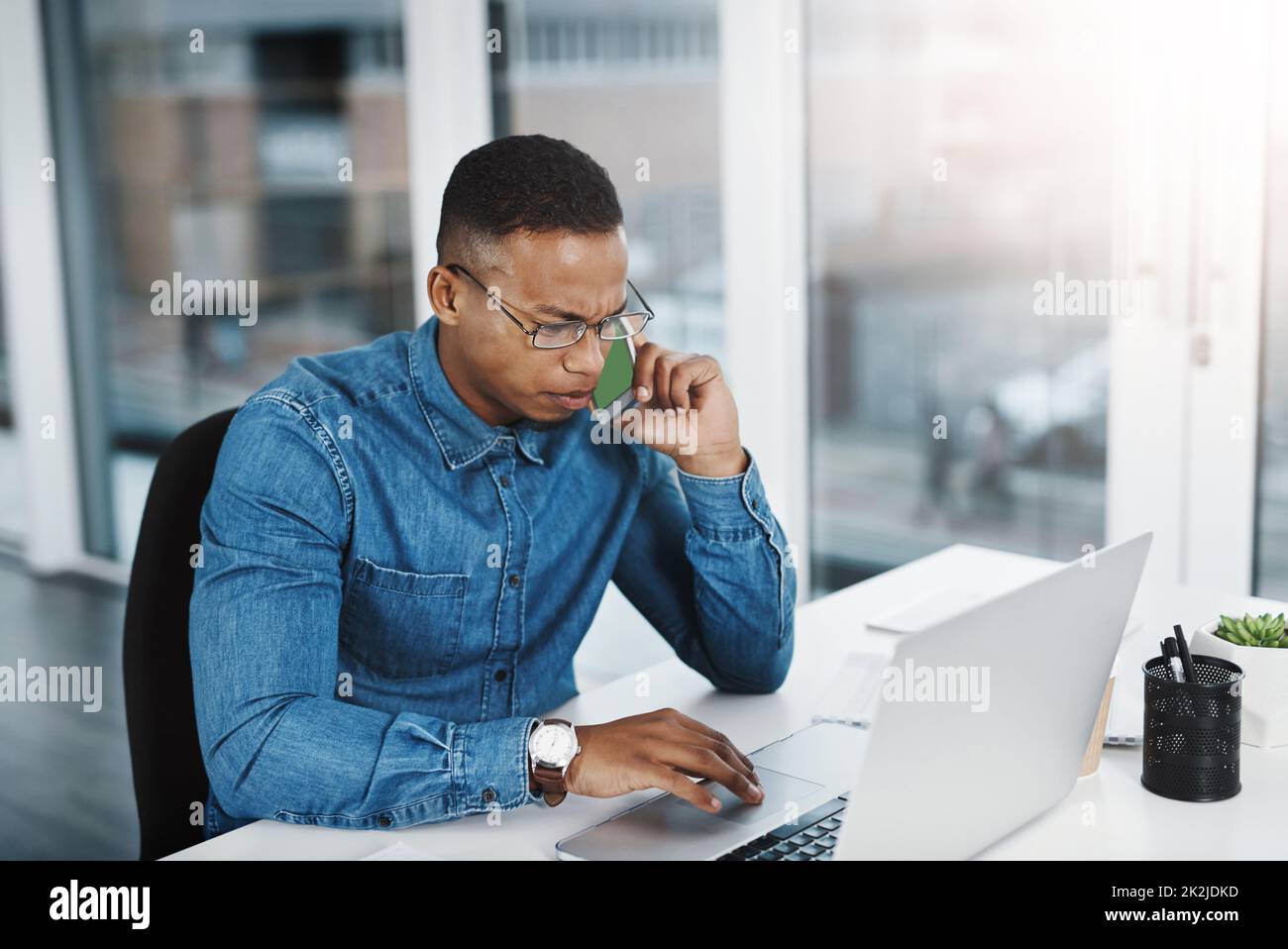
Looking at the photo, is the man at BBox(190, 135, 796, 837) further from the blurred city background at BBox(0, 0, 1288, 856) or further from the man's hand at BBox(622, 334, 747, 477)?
the blurred city background at BBox(0, 0, 1288, 856)

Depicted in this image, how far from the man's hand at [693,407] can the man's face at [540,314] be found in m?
0.13

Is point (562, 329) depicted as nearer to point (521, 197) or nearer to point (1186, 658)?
point (521, 197)

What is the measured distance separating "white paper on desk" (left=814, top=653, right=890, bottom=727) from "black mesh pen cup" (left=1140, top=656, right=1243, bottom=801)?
0.86 feet

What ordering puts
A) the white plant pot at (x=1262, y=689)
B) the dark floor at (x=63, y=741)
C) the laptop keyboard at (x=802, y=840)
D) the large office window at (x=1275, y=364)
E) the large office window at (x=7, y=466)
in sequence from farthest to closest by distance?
the large office window at (x=7, y=466) → the dark floor at (x=63, y=741) → the large office window at (x=1275, y=364) → the white plant pot at (x=1262, y=689) → the laptop keyboard at (x=802, y=840)

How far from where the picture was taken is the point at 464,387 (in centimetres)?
149

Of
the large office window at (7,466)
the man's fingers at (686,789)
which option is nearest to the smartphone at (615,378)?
the man's fingers at (686,789)

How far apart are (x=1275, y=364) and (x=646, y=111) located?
55.7 inches

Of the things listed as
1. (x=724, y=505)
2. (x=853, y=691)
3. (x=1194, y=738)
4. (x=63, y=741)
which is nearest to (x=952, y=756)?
(x=1194, y=738)

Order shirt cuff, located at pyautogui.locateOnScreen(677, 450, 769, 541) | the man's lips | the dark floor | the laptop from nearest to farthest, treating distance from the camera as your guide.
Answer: the laptop, the man's lips, shirt cuff, located at pyautogui.locateOnScreen(677, 450, 769, 541), the dark floor

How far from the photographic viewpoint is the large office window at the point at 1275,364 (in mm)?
2229

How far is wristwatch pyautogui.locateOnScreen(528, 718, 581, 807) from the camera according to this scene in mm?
1181

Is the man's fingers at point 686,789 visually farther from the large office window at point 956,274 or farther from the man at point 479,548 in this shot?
the large office window at point 956,274

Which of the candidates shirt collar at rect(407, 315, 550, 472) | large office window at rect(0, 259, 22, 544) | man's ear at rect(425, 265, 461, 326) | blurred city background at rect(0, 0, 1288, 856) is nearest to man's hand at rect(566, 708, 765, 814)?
shirt collar at rect(407, 315, 550, 472)

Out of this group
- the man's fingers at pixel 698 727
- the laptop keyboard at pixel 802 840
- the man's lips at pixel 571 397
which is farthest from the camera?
the man's lips at pixel 571 397
